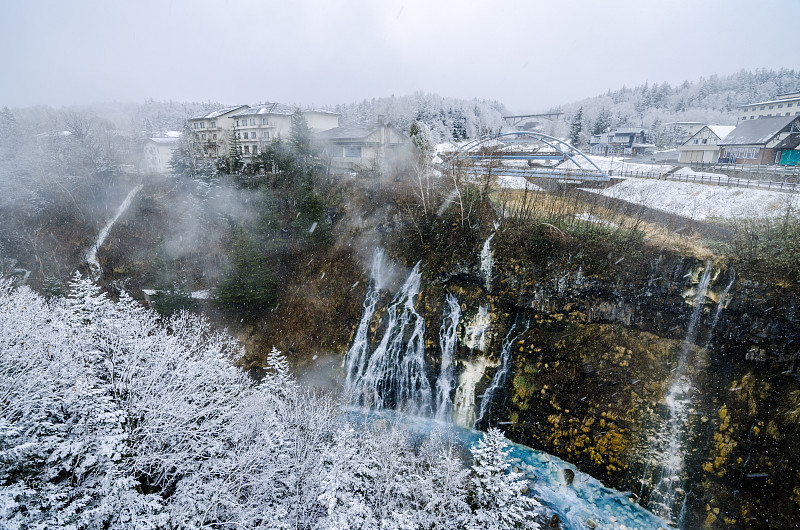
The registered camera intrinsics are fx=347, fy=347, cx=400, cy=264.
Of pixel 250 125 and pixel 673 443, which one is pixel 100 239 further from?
pixel 673 443

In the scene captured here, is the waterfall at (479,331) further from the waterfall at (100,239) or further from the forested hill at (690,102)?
the forested hill at (690,102)

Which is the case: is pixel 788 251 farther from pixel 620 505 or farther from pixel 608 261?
pixel 620 505

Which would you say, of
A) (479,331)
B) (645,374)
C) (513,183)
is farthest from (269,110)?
(645,374)

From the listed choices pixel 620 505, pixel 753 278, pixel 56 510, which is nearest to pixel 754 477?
pixel 620 505

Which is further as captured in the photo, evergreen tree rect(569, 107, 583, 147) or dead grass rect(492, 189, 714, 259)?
evergreen tree rect(569, 107, 583, 147)

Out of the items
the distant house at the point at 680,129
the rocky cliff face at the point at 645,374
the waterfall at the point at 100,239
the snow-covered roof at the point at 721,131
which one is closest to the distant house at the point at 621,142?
the distant house at the point at 680,129

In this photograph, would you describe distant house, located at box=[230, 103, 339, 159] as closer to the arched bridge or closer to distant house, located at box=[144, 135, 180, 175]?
distant house, located at box=[144, 135, 180, 175]

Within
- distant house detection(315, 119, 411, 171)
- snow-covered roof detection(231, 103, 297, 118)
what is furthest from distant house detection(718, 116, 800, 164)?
snow-covered roof detection(231, 103, 297, 118)
